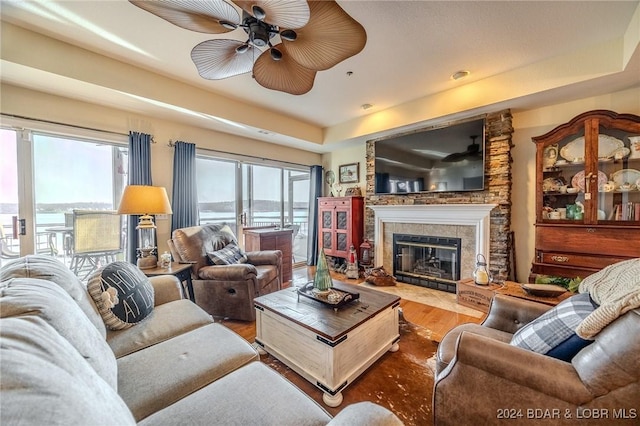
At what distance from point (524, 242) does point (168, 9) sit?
415cm

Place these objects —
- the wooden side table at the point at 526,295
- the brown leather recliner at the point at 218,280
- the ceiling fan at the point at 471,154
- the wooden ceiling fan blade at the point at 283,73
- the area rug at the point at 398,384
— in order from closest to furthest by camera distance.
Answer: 1. the area rug at the point at 398,384
2. the wooden ceiling fan blade at the point at 283,73
3. the wooden side table at the point at 526,295
4. the brown leather recliner at the point at 218,280
5. the ceiling fan at the point at 471,154

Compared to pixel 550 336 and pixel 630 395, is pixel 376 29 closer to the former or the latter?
pixel 550 336

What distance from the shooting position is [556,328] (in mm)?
1110

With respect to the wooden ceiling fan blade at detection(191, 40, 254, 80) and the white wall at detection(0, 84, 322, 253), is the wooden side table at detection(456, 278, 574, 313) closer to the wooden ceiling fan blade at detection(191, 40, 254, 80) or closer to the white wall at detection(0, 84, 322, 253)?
the wooden ceiling fan blade at detection(191, 40, 254, 80)

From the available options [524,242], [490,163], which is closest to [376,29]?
[490,163]

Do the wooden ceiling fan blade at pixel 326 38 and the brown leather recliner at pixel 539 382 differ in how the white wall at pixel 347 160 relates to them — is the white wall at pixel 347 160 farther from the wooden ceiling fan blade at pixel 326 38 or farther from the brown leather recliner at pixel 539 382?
the brown leather recliner at pixel 539 382

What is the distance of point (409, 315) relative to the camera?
108 inches

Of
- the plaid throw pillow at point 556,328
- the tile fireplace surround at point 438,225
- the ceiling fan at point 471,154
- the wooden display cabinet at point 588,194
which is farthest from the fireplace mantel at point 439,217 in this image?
the plaid throw pillow at point 556,328

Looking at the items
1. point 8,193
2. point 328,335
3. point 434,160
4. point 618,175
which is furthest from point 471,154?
point 8,193

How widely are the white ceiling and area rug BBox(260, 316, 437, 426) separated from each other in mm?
2656

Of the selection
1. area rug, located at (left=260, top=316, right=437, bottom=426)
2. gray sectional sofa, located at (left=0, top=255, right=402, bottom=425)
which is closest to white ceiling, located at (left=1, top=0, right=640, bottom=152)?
gray sectional sofa, located at (left=0, top=255, right=402, bottom=425)

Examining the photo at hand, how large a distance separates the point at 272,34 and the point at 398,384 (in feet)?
8.33

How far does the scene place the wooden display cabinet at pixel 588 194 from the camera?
240 cm

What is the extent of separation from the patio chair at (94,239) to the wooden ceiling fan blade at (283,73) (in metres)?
2.20
